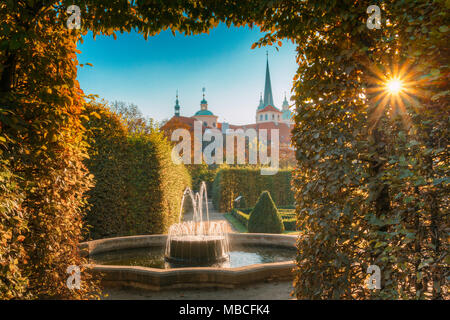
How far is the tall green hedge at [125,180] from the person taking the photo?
8.95 metres

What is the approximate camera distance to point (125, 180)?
9727 mm

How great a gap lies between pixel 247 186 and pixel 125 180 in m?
12.8

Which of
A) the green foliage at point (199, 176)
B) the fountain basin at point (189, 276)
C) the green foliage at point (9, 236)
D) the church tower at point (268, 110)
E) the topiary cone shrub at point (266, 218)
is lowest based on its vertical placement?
the fountain basin at point (189, 276)

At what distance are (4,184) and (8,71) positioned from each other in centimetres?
125

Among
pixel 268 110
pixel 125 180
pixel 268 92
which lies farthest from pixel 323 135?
pixel 268 92

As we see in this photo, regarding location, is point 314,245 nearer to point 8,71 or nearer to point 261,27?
point 261,27

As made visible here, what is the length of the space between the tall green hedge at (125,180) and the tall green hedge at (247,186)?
974cm

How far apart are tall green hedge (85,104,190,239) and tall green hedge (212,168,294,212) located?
32.0ft

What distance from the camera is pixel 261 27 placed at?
384cm

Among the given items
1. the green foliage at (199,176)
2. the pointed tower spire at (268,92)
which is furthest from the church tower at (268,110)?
the green foliage at (199,176)

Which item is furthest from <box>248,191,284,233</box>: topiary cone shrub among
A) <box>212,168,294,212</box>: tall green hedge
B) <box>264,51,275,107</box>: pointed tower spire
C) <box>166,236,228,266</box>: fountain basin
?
<box>264,51,275,107</box>: pointed tower spire

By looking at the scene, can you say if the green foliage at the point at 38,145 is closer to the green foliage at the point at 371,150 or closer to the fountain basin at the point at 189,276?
the fountain basin at the point at 189,276

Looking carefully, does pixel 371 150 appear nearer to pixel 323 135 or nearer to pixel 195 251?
pixel 323 135
